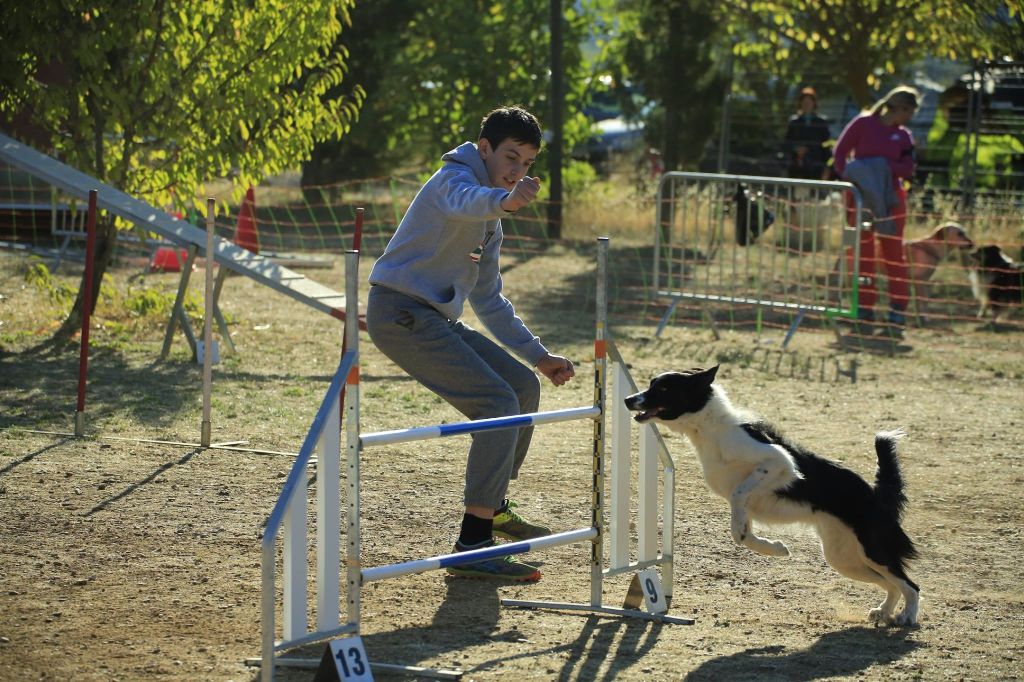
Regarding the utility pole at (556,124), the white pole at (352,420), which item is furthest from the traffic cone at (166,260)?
the white pole at (352,420)

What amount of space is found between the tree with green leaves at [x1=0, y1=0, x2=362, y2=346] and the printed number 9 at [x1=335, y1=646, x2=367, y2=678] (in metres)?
6.95

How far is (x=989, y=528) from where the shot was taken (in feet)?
19.3

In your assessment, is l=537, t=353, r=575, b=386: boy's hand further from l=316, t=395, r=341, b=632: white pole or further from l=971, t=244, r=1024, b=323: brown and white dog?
l=971, t=244, r=1024, b=323: brown and white dog

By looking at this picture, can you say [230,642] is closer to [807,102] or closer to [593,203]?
[807,102]

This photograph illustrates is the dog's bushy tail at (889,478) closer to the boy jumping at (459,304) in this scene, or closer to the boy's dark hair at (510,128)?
the boy jumping at (459,304)

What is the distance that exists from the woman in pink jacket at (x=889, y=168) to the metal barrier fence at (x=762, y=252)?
229 mm

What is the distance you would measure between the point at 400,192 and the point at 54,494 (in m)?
14.4

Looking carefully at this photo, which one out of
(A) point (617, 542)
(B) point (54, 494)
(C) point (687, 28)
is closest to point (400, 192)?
(C) point (687, 28)

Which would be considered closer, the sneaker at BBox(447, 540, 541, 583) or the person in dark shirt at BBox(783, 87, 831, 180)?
the sneaker at BBox(447, 540, 541, 583)

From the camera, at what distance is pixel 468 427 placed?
4152 mm

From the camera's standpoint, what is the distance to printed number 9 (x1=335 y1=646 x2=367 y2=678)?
3758 mm

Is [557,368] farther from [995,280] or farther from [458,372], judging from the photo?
[995,280]

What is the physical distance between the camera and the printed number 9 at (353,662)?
3758 millimetres

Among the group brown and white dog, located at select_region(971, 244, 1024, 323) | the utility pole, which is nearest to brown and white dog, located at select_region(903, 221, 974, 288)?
brown and white dog, located at select_region(971, 244, 1024, 323)
